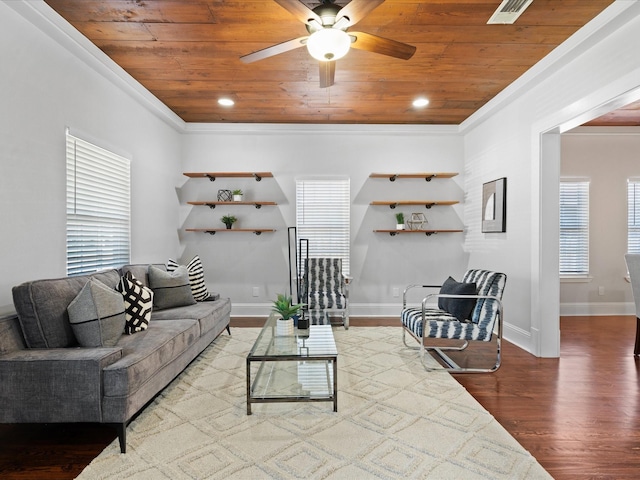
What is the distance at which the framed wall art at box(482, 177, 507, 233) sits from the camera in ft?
14.5

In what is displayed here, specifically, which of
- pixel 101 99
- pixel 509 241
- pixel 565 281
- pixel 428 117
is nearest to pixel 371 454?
pixel 509 241

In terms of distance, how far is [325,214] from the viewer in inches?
219

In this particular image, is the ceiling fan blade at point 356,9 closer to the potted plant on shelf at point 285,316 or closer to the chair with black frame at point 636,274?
the potted plant on shelf at point 285,316

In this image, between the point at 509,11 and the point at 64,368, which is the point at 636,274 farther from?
the point at 64,368

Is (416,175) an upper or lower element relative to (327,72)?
lower

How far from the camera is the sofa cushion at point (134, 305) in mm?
2812

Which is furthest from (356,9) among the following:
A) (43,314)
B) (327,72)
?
(43,314)

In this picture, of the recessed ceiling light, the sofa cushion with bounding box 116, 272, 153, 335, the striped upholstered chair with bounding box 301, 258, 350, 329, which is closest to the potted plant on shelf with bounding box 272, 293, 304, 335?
the sofa cushion with bounding box 116, 272, 153, 335

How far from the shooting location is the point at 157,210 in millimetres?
4773

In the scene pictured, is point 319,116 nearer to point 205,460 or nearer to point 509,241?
point 509,241

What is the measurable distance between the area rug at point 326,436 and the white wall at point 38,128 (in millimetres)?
1377

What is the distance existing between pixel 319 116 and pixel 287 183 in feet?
3.51

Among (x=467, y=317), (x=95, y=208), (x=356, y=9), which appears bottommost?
(x=467, y=317)

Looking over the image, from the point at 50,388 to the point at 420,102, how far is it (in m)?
4.50
